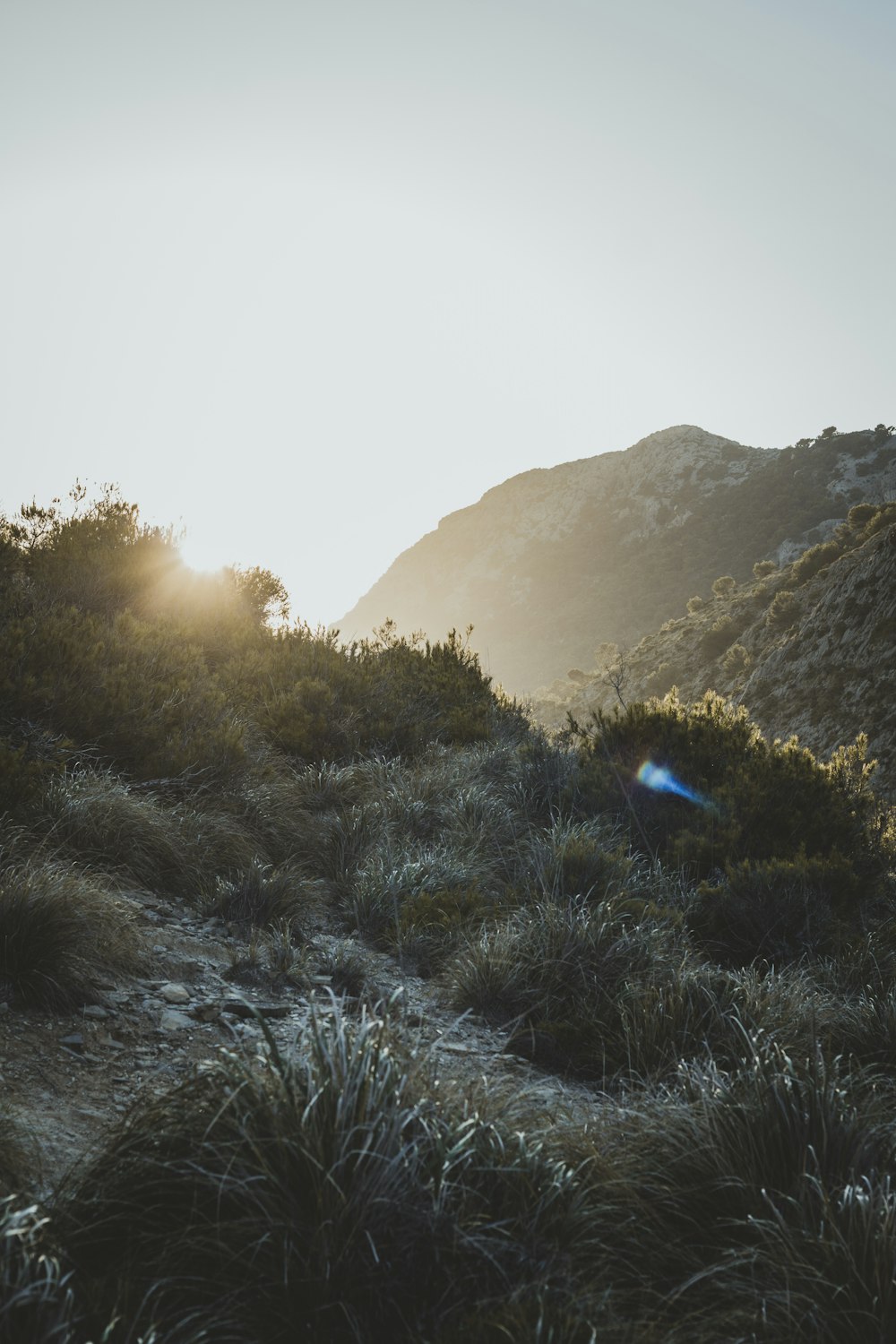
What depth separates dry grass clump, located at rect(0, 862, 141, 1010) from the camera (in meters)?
3.07

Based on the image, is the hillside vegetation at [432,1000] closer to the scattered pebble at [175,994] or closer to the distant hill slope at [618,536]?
the scattered pebble at [175,994]

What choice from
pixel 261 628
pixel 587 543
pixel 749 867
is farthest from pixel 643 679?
pixel 587 543

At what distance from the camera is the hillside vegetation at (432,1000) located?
159 cm

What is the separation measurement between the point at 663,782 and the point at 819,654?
50.5ft

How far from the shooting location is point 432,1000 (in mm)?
3799

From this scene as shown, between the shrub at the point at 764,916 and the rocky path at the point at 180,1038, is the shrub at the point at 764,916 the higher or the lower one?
the higher one

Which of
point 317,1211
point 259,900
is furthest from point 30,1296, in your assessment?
point 259,900

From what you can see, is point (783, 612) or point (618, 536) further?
point (618, 536)

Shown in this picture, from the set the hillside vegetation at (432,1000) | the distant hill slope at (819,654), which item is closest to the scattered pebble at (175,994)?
the hillside vegetation at (432,1000)

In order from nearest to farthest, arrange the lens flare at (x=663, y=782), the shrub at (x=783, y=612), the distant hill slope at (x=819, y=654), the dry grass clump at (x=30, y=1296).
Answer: the dry grass clump at (x=30, y=1296) → the lens flare at (x=663, y=782) → the distant hill slope at (x=819, y=654) → the shrub at (x=783, y=612)

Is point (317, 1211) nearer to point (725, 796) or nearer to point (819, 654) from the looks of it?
point (725, 796)

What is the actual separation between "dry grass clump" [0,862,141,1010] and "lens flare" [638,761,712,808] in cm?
499

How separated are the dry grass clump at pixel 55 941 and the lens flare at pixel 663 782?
196 inches

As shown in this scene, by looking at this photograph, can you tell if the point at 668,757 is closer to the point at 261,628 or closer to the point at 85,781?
Answer: the point at 85,781
